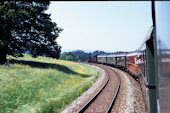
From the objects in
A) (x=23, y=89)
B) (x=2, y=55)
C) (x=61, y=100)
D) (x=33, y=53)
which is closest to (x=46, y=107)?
(x=61, y=100)

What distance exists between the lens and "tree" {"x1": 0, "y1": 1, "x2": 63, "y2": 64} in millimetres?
22109

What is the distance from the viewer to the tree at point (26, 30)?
22109 mm

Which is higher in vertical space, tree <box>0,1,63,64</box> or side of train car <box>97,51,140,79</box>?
tree <box>0,1,63,64</box>

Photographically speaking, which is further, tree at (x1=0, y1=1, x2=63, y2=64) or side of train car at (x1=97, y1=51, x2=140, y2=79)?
tree at (x1=0, y1=1, x2=63, y2=64)

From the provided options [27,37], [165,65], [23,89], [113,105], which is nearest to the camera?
[165,65]

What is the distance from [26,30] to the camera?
25.1 meters

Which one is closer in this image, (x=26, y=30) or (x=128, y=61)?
(x=128, y=61)

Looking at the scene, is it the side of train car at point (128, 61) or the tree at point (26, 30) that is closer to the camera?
the side of train car at point (128, 61)

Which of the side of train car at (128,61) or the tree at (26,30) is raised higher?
the tree at (26,30)

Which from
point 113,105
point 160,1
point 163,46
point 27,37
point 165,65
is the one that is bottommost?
point 113,105

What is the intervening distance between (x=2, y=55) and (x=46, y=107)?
1447 centimetres

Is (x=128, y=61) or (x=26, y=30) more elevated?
(x=26, y=30)

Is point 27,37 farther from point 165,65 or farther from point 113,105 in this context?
point 165,65

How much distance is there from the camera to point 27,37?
25438 mm
